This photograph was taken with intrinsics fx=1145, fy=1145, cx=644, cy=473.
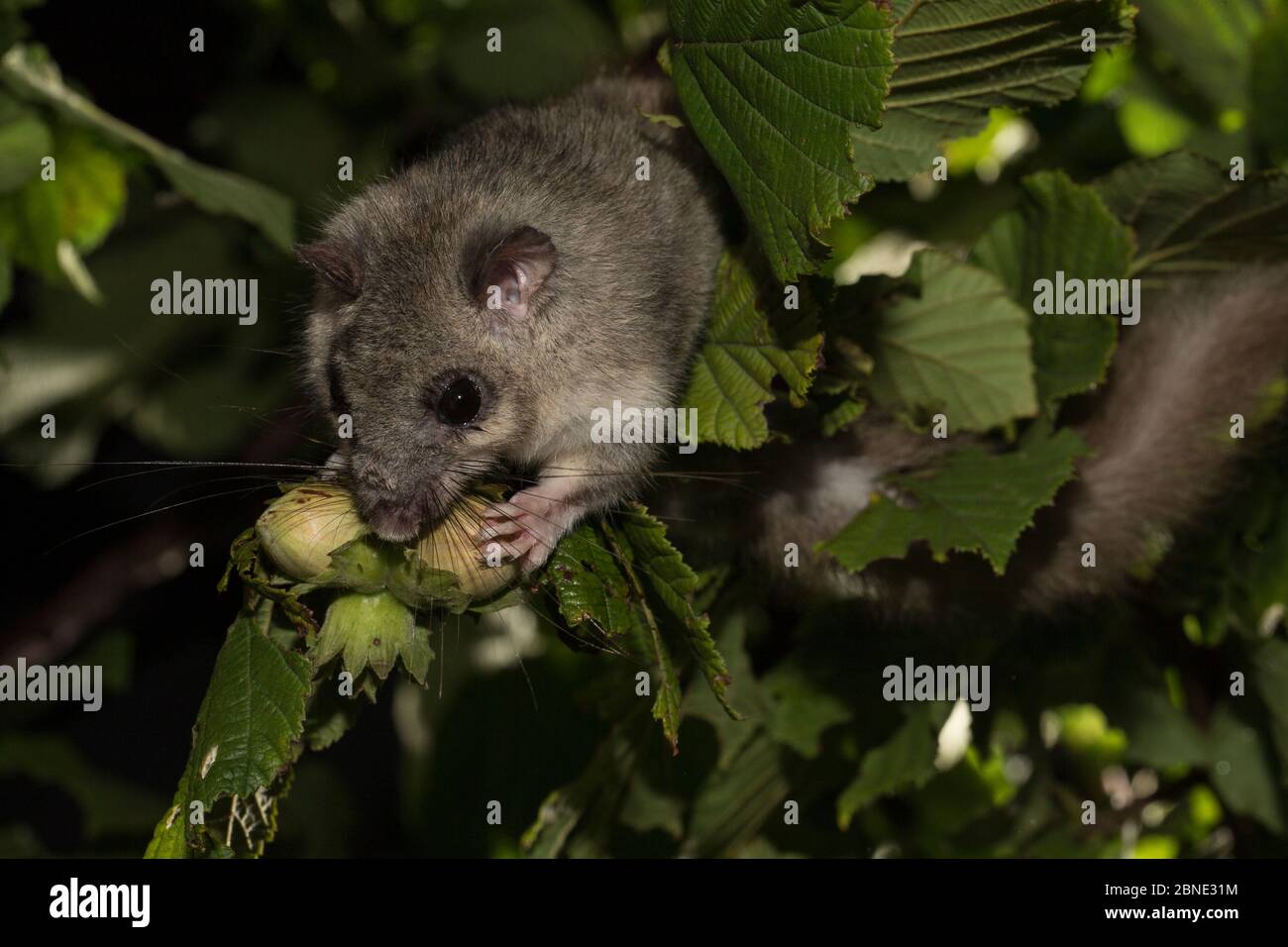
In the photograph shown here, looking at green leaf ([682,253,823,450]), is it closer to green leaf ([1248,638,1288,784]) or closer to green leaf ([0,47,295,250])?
green leaf ([0,47,295,250])

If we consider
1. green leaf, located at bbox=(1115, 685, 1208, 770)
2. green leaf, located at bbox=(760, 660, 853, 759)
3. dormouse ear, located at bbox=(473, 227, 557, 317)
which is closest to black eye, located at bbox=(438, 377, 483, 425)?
dormouse ear, located at bbox=(473, 227, 557, 317)

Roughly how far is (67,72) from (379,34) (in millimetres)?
815

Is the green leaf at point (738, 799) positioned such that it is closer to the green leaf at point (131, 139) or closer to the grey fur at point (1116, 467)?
the grey fur at point (1116, 467)

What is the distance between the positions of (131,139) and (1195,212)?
1968 mm

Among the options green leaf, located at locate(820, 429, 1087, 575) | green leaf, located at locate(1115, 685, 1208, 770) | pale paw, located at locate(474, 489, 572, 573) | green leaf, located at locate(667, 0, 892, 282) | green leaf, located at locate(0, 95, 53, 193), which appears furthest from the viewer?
green leaf, located at locate(1115, 685, 1208, 770)

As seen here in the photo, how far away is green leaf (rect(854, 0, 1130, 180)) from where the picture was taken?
1508 millimetres

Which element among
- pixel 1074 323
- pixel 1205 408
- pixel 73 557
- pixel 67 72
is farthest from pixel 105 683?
pixel 1205 408

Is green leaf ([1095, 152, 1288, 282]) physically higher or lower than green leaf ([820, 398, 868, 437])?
higher

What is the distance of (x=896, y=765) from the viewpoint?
79.4 inches

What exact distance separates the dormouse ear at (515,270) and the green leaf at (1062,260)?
790 millimetres

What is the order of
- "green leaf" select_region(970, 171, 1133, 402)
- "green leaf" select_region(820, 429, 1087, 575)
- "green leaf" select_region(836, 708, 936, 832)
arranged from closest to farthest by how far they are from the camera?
"green leaf" select_region(820, 429, 1087, 575)
"green leaf" select_region(970, 171, 1133, 402)
"green leaf" select_region(836, 708, 936, 832)

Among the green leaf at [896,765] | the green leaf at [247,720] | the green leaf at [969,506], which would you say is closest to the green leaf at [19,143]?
the green leaf at [247,720]

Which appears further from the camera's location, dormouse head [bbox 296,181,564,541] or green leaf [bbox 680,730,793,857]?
green leaf [bbox 680,730,793,857]

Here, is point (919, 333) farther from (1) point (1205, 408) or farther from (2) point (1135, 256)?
(1) point (1205, 408)
